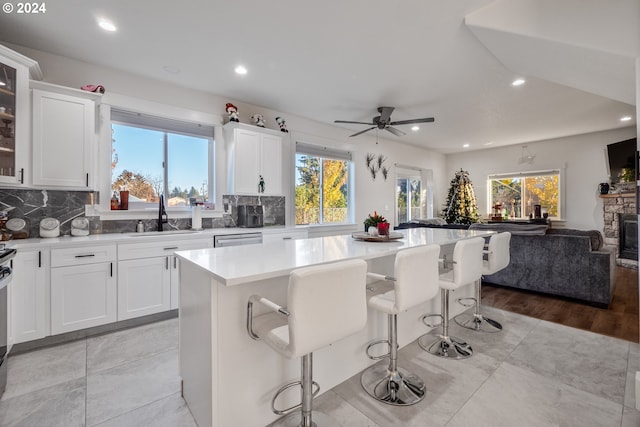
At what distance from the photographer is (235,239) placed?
11.4 feet

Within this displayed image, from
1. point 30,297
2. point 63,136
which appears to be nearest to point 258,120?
point 63,136

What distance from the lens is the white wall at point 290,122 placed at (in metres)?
2.98

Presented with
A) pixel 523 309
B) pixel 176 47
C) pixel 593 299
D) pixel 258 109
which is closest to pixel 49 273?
pixel 176 47

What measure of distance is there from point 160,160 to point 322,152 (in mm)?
2775

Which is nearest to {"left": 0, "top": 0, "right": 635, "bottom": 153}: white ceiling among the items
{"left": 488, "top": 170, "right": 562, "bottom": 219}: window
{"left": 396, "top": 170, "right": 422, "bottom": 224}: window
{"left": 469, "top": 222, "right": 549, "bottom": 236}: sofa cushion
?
{"left": 469, "top": 222, "right": 549, "bottom": 236}: sofa cushion

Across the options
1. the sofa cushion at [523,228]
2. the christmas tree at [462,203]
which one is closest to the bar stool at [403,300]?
the sofa cushion at [523,228]

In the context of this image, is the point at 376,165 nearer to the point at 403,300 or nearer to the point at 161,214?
the point at 161,214

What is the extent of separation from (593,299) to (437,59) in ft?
10.9

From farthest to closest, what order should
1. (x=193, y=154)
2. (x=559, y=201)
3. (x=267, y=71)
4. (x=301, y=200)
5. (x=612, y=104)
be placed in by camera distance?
(x=559, y=201)
(x=301, y=200)
(x=612, y=104)
(x=193, y=154)
(x=267, y=71)

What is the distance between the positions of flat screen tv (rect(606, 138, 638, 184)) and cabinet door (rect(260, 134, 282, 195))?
6.12 m

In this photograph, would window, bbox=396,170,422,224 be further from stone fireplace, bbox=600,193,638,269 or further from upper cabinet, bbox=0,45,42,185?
upper cabinet, bbox=0,45,42,185

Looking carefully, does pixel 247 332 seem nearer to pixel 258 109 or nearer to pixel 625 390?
pixel 625 390

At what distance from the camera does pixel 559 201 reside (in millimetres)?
6590

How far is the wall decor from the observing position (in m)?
6.15
